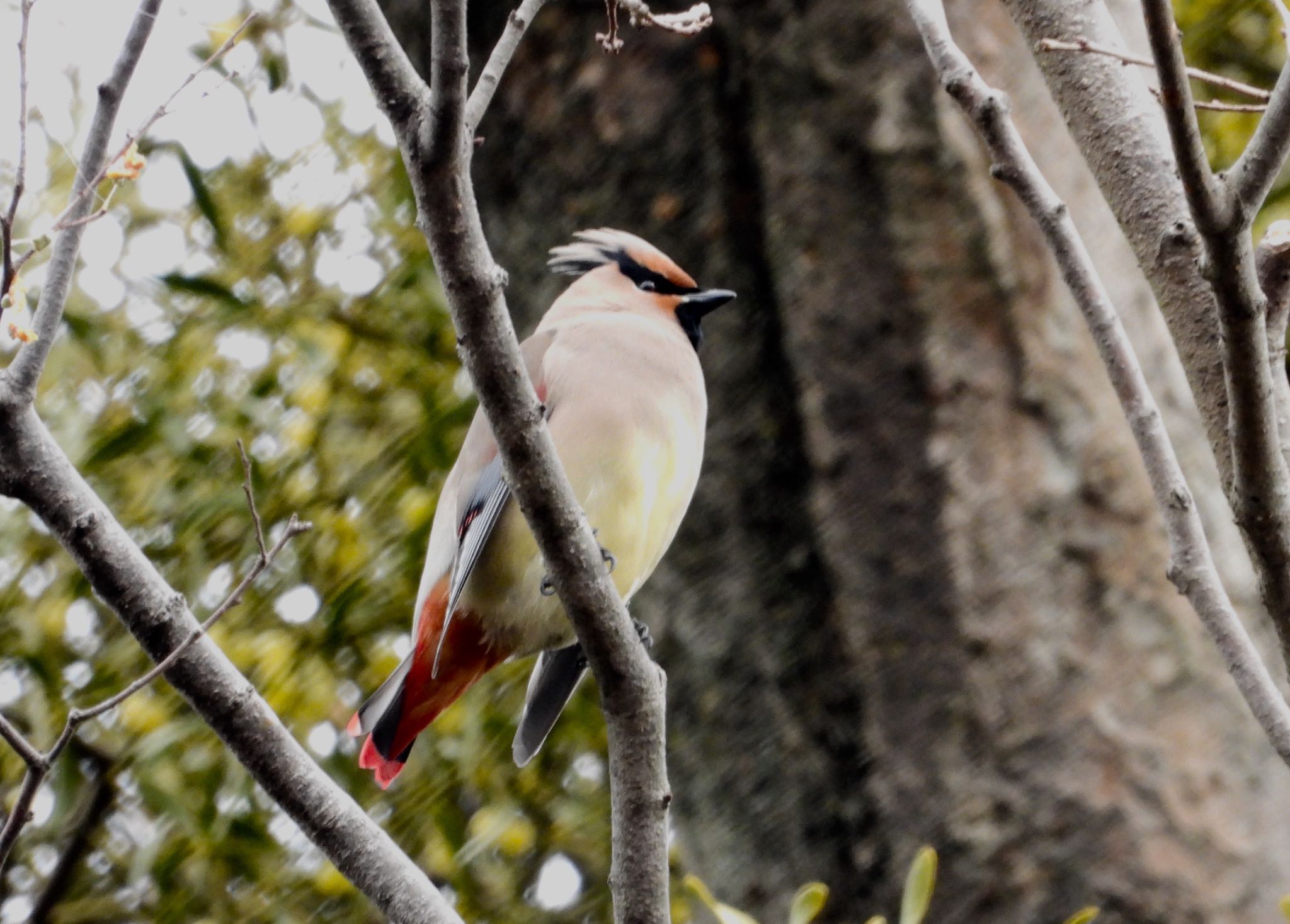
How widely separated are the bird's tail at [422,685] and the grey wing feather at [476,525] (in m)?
0.02

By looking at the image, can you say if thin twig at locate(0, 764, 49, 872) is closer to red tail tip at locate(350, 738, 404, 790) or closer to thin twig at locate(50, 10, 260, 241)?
thin twig at locate(50, 10, 260, 241)

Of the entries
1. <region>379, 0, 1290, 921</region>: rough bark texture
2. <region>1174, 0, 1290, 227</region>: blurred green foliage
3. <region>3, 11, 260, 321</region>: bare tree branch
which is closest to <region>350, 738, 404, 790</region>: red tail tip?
<region>379, 0, 1290, 921</region>: rough bark texture

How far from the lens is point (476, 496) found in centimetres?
230

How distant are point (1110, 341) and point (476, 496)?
101cm

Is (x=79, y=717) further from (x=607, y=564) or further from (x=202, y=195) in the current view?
(x=202, y=195)

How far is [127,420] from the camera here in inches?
128

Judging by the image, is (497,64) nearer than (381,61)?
No

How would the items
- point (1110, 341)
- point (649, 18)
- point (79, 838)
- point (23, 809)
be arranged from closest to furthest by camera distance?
point (23, 809)
point (1110, 341)
point (649, 18)
point (79, 838)

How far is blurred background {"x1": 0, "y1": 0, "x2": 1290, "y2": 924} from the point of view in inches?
92.8

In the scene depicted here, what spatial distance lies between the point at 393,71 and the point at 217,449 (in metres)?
2.10

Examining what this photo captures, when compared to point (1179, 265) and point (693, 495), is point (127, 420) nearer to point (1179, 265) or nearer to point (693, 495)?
point (693, 495)

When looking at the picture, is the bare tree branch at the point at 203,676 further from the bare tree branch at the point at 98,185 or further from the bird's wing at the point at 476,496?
the bird's wing at the point at 476,496

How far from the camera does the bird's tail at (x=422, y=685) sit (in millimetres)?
2311

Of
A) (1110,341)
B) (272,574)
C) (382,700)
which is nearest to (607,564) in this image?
(382,700)
